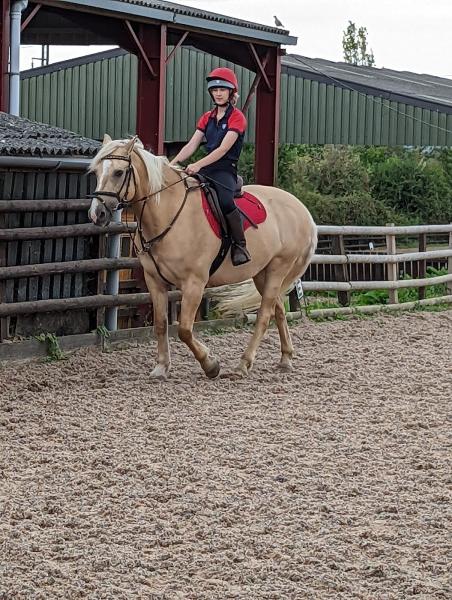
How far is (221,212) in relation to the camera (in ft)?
29.7

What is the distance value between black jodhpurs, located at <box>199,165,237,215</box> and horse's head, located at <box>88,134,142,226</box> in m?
0.74

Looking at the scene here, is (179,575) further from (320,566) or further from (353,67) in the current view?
(353,67)

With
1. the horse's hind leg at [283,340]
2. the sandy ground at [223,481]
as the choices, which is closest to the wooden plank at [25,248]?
the sandy ground at [223,481]

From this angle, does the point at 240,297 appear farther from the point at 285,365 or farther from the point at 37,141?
the point at 37,141

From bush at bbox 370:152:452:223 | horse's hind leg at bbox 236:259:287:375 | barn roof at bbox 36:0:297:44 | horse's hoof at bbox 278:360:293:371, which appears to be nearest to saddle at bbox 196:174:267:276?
horse's hind leg at bbox 236:259:287:375

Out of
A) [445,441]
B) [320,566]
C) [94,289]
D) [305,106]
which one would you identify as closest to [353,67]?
[305,106]

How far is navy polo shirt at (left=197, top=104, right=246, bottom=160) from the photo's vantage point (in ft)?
29.2

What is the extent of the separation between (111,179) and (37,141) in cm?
219

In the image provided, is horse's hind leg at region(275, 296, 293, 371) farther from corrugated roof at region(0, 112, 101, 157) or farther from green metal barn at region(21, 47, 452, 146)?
green metal barn at region(21, 47, 452, 146)

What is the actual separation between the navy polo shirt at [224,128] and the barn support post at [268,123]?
11103 millimetres

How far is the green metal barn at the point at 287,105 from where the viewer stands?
30.4 meters

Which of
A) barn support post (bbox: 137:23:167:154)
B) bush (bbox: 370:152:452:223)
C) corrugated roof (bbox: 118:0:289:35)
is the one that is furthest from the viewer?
bush (bbox: 370:152:452:223)

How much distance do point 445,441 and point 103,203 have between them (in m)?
3.02

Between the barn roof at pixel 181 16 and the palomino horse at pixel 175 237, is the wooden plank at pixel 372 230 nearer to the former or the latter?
the palomino horse at pixel 175 237
